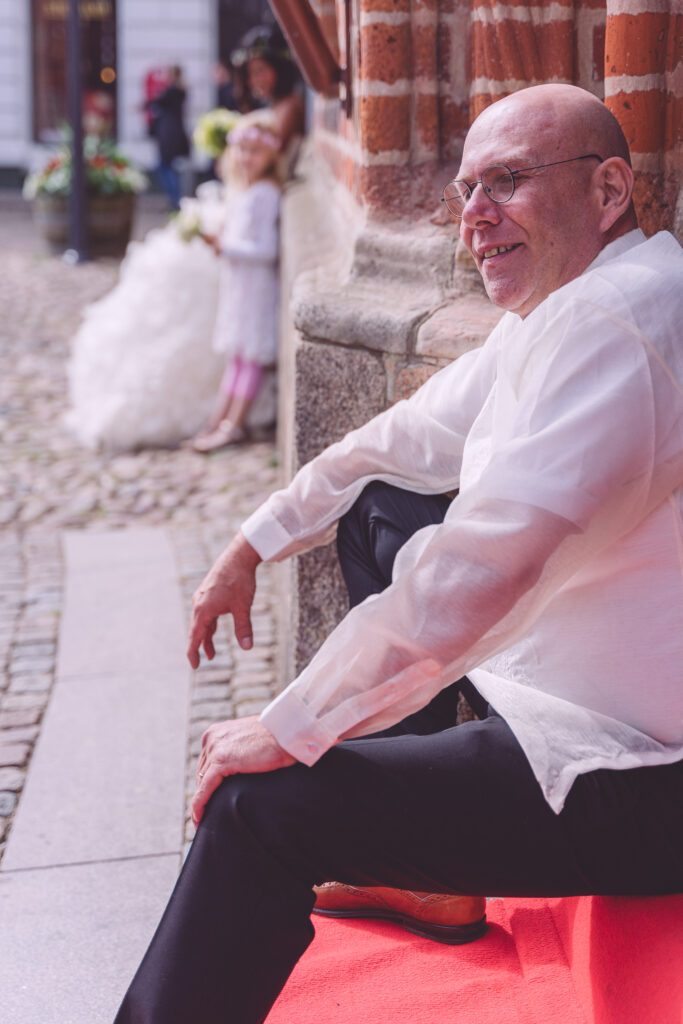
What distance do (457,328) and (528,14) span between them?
0.64 metres

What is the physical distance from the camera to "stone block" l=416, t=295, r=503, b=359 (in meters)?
2.71

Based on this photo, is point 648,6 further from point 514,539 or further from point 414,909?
point 414,909

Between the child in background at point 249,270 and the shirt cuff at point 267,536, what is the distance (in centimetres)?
408

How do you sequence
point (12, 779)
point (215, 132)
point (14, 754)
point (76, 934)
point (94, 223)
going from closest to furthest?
point (76, 934), point (12, 779), point (14, 754), point (215, 132), point (94, 223)

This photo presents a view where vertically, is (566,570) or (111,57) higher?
(111,57)

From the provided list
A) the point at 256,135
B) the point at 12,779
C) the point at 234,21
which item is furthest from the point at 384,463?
the point at 234,21

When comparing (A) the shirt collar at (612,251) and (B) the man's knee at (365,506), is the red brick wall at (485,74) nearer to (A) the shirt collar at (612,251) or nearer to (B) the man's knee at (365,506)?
(A) the shirt collar at (612,251)

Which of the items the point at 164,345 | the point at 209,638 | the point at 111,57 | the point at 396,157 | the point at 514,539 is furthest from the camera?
the point at 111,57

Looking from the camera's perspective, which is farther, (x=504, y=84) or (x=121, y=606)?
(x=121, y=606)

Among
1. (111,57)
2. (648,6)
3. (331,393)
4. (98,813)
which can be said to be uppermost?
(111,57)

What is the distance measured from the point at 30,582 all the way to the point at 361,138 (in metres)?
2.28

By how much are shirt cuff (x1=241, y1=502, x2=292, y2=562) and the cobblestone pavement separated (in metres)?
0.91

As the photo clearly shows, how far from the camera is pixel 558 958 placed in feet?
7.02

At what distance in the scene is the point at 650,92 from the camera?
2.43 metres
